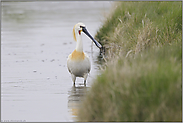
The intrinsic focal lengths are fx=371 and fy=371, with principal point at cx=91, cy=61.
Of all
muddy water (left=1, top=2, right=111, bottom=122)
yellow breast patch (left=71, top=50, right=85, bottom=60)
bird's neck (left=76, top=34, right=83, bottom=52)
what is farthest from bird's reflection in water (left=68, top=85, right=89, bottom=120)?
bird's neck (left=76, top=34, right=83, bottom=52)

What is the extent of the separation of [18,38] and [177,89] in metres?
15.2

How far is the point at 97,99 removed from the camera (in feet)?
18.6

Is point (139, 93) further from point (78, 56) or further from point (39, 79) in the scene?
point (39, 79)

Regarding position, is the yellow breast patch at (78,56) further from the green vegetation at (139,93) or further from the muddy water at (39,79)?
the green vegetation at (139,93)

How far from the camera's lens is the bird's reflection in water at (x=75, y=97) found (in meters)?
Answer: 7.54

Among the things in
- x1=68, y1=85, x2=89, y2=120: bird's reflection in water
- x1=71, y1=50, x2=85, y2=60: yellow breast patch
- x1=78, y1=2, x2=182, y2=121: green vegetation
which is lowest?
x1=68, y1=85, x2=89, y2=120: bird's reflection in water

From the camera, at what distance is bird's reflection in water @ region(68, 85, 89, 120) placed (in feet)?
24.7

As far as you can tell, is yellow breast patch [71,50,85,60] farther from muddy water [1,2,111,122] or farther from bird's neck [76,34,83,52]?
muddy water [1,2,111,122]

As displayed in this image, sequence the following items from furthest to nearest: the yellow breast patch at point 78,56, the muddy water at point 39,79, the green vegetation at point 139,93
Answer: the yellow breast patch at point 78,56
the muddy water at point 39,79
the green vegetation at point 139,93

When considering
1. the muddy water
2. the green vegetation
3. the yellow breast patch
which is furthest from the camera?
the yellow breast patch

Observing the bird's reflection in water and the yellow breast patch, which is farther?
the yellow breast patch

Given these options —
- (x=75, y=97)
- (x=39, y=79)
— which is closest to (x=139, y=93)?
(x=75, y=97)

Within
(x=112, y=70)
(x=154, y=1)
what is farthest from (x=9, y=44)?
(x=112, y=70)

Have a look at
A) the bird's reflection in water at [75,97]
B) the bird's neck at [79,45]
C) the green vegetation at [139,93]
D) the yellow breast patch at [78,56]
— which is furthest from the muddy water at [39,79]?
the green vegetation at [139,93]
